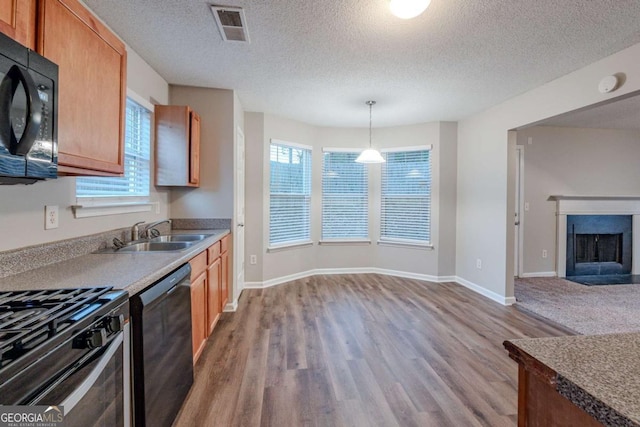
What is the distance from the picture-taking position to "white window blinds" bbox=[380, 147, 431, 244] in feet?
15.8

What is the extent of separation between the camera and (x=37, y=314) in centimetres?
92

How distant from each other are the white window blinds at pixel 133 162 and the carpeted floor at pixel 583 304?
4.31 m

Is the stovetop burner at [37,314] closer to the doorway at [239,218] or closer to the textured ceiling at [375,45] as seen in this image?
the textured ceiling at [375,45]

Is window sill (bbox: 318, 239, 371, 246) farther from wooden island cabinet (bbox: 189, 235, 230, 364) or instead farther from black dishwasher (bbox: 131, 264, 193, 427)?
black dishwasher (bbox: 131, 264, 193, 427)

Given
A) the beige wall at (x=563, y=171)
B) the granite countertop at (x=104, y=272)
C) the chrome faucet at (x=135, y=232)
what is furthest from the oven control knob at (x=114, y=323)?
the beige wall at (x=563, y=171)

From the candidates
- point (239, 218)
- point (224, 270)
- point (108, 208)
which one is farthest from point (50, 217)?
point (239, 218)

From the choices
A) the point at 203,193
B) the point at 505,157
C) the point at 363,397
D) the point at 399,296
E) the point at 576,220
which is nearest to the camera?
the point at 363,397

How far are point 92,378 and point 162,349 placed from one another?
53 centimetres

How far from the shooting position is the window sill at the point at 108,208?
1.94 metres

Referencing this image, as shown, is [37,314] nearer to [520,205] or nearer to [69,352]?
[69,352]

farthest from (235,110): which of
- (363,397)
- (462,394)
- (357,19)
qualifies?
(462,394)

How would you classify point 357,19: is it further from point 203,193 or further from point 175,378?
point 175,378

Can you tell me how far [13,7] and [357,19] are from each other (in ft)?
5.80

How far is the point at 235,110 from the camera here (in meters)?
3.49
